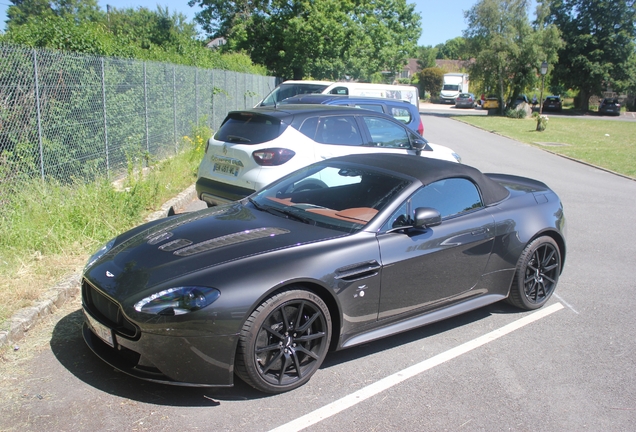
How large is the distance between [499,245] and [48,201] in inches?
194

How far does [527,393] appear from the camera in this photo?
3.95 m

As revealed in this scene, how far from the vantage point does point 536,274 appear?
17.8 ft

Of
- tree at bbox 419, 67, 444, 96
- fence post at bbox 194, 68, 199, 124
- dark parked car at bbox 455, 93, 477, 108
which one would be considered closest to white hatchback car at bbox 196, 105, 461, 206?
fence post at bbox 194, 68, 199, 124

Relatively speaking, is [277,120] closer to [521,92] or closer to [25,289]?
[25,289]

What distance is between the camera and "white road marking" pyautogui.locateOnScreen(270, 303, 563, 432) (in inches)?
138

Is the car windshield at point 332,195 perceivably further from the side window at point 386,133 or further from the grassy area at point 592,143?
the grassy area at point 592,143

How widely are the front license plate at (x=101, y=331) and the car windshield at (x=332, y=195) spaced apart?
5.21ft

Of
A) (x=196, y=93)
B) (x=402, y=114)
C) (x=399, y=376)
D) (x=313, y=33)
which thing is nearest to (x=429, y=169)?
(x=399, y=376)

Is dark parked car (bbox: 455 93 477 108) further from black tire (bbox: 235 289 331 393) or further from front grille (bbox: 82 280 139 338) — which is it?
front grille (bbox: 82 280 139 338)

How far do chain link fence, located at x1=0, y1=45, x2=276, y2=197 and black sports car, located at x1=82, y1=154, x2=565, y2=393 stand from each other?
349cm

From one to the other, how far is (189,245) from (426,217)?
5.63ft

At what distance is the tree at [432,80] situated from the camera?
255 feet

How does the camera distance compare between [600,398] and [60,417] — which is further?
[600,398]

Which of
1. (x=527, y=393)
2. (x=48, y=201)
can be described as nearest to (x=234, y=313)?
(x=527, y=393)
